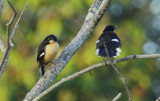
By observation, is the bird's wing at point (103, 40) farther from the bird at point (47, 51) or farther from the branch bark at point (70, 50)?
the bird at point (47, 51)

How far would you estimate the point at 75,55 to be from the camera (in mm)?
11562

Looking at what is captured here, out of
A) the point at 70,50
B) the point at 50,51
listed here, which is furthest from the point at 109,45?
the point at 50,51

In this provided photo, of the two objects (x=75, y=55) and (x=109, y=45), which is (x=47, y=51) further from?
(x=75, y=55)

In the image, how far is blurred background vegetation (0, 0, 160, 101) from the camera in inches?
454

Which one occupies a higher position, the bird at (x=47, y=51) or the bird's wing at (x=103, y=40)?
the bird's wing at (x=103, y=40)

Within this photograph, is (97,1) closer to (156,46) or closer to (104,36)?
(104,36)

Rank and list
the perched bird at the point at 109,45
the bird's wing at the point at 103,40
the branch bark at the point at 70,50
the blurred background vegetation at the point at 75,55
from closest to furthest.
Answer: the branch bark at the point at 70,50, the perched bird at the point at 109,45, the bird's wing at the point at 103,40, the blurred background vegetation at the point at 75,55

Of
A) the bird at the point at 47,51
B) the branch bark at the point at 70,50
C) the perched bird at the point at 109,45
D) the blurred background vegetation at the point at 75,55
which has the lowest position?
the blurred background vegetation at the point at 75,55

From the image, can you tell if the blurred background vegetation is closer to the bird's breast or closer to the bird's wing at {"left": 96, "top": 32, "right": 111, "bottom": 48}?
the bird's breast

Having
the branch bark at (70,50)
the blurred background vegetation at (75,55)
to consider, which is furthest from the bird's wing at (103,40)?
the blurred background vegetation at (75,55)

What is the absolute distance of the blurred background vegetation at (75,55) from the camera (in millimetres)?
11531

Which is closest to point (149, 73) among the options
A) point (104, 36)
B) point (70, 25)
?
point (70, 25)

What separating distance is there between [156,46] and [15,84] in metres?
6.47

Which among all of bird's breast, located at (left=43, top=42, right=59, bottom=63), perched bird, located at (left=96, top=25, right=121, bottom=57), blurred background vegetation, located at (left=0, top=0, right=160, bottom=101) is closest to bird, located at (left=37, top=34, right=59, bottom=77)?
bird's breast, located at (left=43, top=42, right=59, bottom=63)
